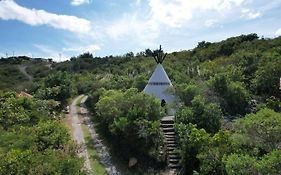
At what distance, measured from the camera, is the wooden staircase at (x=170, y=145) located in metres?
20.0

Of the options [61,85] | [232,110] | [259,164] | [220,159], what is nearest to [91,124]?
[61,85]

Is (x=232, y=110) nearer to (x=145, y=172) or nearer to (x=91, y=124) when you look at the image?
(x=145, y=172)

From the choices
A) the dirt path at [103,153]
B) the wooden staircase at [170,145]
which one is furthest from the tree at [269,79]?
the dirt path at [103,153]

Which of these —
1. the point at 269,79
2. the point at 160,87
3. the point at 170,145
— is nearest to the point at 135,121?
the point at 170,145

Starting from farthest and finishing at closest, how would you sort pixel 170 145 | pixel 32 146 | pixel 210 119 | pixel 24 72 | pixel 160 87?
1. pixel 24 72
2. pixel 160 87
3. pixel 170 145
4. pixel 210 119
5. pixel 32 146

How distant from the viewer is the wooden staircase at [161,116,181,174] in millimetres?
20047

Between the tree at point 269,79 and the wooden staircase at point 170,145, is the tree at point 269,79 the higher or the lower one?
the higher one

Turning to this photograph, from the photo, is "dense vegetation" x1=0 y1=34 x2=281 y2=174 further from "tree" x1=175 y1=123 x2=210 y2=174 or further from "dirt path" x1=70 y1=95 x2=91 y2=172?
"dirt path" x1=70 y1=95 x2=91 y2=172

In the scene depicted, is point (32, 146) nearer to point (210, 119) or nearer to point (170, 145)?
→ point (170, 145)

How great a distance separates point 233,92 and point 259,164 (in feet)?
51.4

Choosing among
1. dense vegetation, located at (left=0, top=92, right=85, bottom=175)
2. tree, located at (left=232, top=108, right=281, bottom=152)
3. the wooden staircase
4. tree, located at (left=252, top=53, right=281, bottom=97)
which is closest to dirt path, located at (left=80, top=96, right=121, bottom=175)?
the wooden staircase

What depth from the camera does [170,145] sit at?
21.7 meters

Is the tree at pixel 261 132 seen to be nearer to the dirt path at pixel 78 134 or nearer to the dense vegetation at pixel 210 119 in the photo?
the dense vegetation at pixel 210 119

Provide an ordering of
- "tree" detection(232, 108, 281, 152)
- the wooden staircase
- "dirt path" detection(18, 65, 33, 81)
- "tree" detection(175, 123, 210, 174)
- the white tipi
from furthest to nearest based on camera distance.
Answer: "dirt path" detection(18, 65, 33, 81) → the white tipi → the wooden staircase → "tree" detection(175, 123, 210, 174) → "tree" detection(232, 108, 281, 152)
